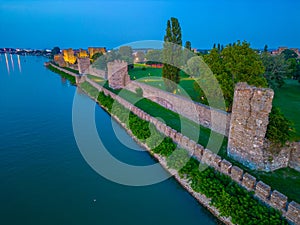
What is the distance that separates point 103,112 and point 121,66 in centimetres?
860

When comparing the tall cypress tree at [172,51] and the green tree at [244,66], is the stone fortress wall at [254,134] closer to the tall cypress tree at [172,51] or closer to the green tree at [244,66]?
the green tree at [244,66]

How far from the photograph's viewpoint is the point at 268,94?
26.4 feet

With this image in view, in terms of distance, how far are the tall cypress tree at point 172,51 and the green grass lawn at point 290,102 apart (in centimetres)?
1000

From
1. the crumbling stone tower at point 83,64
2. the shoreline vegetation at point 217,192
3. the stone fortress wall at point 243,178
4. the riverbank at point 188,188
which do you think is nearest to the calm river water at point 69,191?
the riverbank at point 188,188

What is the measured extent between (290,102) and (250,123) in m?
14.0

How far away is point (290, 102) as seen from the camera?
771 inches

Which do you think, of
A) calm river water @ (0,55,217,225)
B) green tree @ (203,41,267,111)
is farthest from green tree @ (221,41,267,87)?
calm river water @ (0,55,217,225)

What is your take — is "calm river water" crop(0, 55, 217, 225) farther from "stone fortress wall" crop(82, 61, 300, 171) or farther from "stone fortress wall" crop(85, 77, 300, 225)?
"stone fortress wall" crop(82, 61, 300, 171)

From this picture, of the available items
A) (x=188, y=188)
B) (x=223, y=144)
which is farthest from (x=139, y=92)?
(x=188, y=188)

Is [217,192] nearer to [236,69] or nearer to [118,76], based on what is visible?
[236,69]

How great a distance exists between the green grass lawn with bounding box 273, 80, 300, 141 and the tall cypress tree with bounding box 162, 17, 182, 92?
32.8 feet

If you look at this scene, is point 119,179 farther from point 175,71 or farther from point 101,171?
point 175,71

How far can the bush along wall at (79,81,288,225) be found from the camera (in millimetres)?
6922

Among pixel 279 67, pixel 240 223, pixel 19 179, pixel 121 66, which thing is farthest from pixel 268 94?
pixel 121 66
